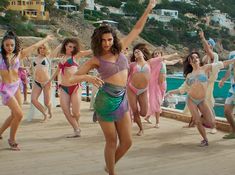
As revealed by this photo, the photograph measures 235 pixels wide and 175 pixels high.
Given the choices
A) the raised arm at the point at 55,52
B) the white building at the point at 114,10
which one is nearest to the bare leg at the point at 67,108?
the raised arm at the point at 55,52

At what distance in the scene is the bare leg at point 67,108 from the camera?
24.6 ft

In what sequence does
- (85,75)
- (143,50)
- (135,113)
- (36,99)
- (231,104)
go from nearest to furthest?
1. (85,75)
2. (231,104)
3. (135,113)
4. (143,50)
5. (36,99)

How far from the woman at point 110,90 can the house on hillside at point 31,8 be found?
85.8 metres

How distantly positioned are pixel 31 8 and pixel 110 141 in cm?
8968

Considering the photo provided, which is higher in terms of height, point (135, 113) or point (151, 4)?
point (151, 4)

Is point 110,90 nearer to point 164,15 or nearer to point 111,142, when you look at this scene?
point 111,142

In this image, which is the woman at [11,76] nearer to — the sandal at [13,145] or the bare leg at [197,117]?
the sandal at [13,145]

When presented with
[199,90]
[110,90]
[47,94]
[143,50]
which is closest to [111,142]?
[110,90]

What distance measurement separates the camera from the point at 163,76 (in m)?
8.71

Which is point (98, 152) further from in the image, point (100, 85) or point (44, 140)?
point (100, 85)

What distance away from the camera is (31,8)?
91.3 meters

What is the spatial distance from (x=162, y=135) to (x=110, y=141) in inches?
124

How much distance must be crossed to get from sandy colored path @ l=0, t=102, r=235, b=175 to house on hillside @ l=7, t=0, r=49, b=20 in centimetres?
8308

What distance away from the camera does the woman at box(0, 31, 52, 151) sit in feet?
20.7
